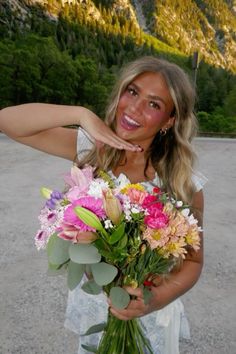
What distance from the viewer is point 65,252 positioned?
127cm

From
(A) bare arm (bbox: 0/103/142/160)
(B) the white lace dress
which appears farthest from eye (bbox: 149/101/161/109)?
(B) the white lace dress

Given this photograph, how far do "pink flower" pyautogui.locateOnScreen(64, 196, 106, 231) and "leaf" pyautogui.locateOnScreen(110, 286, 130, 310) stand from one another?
0.21m

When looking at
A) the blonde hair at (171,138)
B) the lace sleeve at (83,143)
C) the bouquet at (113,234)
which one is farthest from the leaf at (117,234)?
the lace sleeve at (83,143)

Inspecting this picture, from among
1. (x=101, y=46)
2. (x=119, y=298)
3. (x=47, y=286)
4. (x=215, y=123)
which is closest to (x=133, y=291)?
(x=119, y=298)

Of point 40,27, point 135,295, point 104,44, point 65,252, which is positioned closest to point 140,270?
point 135,295

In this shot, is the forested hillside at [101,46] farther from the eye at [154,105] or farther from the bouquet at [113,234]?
the bouquet at [113,234]

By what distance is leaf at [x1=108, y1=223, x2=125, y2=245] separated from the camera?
3.85ft

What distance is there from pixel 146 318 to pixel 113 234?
77 centimetres

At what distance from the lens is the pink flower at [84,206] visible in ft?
3.88

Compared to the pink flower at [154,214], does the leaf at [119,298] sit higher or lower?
lower

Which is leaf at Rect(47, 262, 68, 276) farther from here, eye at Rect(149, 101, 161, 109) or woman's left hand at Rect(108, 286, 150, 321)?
eye at Rect(149, 101, 161, 109)

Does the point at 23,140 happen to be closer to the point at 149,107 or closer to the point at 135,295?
the point at 149,107

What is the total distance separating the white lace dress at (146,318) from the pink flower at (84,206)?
1.67 ft

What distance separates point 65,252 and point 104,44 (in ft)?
335
